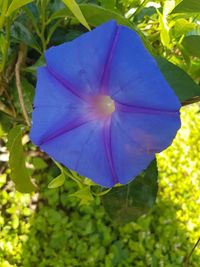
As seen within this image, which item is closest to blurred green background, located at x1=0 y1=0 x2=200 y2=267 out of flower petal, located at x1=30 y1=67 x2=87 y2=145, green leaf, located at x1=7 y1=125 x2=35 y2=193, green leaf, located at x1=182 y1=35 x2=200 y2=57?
green leaf, located at x1=7 y1=125 x2=35 y2=193

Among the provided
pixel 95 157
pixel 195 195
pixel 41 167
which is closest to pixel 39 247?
pixel 41 167

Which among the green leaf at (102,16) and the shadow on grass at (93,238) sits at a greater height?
the green leaf at (102,16)

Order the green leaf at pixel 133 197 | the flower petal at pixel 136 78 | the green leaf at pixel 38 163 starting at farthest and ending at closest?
the green leaf at pixel 38 163, the green leaf at pixel 133 197, the flower petal at pixel 136 78

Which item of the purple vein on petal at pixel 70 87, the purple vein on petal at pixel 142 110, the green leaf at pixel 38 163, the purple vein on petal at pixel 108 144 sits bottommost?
the green leaf at pixel 38 163

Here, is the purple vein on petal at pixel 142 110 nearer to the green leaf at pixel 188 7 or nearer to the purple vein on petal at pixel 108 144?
the purple vein on petal at pixel 108 144

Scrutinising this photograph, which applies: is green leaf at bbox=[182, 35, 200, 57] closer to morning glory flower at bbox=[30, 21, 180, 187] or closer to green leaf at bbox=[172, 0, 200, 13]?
green leaf at bbox=[172, 0, 200, 13]

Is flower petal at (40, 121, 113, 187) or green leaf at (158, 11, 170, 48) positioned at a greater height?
green leaf at (158, 11, 170, 48)

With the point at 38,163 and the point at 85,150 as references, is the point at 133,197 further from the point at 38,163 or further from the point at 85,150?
the point at 38,163

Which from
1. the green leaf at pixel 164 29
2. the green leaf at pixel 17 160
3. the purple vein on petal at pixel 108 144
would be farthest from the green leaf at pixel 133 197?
the purple vein on petal at pixel 108 144
